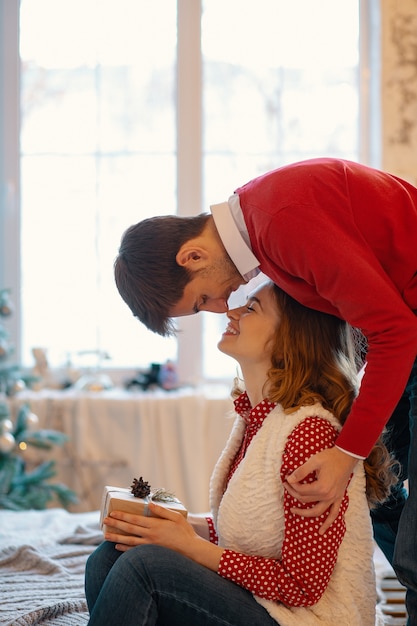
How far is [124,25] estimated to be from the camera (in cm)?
386

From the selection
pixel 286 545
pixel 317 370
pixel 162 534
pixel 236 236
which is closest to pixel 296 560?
pixel 286 545

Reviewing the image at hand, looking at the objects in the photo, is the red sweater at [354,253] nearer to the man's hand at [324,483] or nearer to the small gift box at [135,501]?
the man's hand at [324,483]

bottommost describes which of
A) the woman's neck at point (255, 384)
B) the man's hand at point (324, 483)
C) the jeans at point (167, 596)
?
the jeans at point (167, 596)

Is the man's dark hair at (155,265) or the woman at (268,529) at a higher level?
the man's dark hair at (155,265)

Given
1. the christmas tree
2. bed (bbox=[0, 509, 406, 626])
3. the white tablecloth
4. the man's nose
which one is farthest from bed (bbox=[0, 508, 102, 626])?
the white tablecloth

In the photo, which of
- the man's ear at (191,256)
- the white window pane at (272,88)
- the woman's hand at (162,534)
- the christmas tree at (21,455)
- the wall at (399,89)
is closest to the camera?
the woman's hand at (162,534)

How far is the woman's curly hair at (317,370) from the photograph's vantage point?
5.27 ft

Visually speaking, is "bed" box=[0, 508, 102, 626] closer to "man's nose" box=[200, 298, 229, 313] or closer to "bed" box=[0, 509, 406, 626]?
"bed" box=[0, 509, 406, 626]

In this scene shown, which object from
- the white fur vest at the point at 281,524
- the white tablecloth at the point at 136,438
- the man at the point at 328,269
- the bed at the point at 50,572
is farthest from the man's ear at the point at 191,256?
the white tablecloth at the point at 136,438

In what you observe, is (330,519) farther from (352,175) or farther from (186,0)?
(186,0)

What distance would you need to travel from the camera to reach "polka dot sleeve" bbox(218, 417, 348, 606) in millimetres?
1467

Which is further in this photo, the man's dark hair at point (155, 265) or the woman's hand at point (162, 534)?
the man's dark hair at point (155, 265)

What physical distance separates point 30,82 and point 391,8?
1.61m

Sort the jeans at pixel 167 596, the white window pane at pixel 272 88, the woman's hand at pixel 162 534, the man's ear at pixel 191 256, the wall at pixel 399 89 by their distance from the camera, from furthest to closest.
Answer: the white window pane at pixel 272 88
the wall at pixel 399 89
the man's ear at pixel 191 256
the woman's hand at pixel 162 534
the jeans at pixel 167 596
